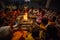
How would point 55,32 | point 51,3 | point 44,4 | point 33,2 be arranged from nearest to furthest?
point 55,32 < point 51,3 < point 44,4 < point 33,2

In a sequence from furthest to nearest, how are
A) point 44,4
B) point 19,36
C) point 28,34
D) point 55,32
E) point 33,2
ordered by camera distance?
point 33,2 < point 44,4 < point 28,34 < point 19,36 < point 55,32

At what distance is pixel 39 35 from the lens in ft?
6.64

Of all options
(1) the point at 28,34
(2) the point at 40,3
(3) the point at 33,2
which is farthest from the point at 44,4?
(1) the point at 28,34

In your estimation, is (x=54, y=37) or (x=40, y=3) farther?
(x=40, y=3)

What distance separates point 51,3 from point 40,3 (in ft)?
2.61

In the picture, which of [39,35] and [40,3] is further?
[40,3]

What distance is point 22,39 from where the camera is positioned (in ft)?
6.50

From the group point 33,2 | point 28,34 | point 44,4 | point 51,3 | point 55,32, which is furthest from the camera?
point 33,2

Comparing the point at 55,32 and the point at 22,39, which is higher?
the point at 55,32

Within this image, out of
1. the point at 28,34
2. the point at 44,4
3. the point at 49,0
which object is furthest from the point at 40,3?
the point at 28,34

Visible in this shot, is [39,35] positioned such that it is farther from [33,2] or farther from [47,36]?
[33,2]

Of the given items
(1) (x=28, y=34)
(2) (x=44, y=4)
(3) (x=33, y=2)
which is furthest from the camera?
(3) (x=33, y=2)

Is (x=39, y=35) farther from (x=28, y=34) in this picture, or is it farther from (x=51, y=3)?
(x=51, y=3)

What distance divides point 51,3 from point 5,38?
172 inches
